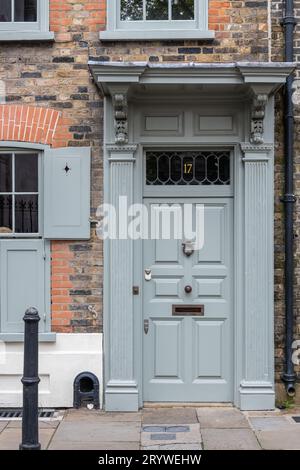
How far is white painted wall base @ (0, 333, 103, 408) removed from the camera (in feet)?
21.4

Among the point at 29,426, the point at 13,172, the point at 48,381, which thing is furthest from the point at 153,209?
the point at 29,426

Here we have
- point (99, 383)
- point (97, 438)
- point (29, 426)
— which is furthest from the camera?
point (99, 383)

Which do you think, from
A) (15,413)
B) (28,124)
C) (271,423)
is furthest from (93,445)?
(28,124)

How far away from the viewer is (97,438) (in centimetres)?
560

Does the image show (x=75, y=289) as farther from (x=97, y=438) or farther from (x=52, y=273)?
(x=97, y=438)

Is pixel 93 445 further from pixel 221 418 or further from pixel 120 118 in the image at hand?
pixel 120 118

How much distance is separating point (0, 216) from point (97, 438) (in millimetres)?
2569

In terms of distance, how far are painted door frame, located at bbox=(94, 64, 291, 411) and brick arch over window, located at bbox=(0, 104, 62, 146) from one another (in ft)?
1.94

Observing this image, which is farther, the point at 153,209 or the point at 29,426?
the point at 153,209

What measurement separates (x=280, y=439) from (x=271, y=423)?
485 mm

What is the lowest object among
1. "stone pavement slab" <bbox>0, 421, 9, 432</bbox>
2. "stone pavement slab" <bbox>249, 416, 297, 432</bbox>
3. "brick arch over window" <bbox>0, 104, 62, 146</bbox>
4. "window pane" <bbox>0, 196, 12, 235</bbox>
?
"stone pavement slab" <bbox>0, 421, 9, 432</bbox>

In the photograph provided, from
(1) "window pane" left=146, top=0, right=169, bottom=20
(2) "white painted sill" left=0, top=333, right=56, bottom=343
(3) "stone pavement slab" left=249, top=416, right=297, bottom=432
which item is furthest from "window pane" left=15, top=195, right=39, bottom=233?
(3) "stone pavement slab" left=249, top=416, right=297, bottom=432

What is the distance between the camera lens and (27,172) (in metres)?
6.66

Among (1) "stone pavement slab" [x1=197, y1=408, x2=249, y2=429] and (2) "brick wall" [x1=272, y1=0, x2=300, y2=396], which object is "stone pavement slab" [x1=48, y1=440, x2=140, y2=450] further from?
(2) "brick wall" [x1=272, y1=0, x2=300, y2=396]
